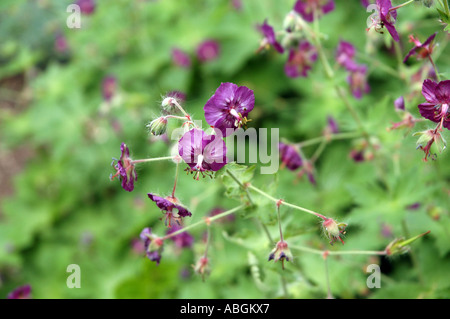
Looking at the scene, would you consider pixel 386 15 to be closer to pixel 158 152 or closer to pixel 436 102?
pixel 436 102

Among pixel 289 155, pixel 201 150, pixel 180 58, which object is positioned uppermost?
pixel 180 58

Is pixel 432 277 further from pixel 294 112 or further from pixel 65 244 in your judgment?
pixel 65 244

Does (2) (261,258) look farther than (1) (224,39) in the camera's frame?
No

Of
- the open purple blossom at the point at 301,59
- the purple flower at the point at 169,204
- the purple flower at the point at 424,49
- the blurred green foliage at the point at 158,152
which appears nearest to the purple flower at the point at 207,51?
the blurred green foliage at the point at 158,152

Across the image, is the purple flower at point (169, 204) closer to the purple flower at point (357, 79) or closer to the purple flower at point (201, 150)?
the purple flower at point (201, 150)

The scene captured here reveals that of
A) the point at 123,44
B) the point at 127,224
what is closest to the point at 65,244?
the point at 127,224

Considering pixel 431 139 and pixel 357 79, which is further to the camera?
pixel 357 79

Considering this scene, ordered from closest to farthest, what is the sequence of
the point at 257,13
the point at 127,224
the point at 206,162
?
the point at 206,162, the point at 127,224, the point at 257,13

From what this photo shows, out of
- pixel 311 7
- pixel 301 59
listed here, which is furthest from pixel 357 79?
pixel 311 7

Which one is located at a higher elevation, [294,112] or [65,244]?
[294,112]
